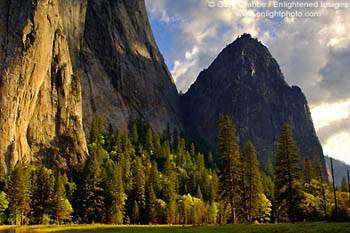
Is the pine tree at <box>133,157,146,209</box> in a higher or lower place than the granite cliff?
lower

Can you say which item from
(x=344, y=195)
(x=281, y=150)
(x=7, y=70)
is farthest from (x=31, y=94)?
(x=344, y=195)

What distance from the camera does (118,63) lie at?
515 feet

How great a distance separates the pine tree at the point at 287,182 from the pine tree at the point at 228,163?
207 inches

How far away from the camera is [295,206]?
1639 inches

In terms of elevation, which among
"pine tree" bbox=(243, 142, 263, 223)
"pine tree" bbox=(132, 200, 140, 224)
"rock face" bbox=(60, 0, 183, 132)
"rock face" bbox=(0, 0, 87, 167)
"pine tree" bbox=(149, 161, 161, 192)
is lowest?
"pine tree" bbox=(132, 200, 140, 224)

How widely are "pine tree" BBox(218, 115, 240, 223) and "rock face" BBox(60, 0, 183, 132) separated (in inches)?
3501

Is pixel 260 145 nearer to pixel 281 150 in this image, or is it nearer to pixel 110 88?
pixel 110 88

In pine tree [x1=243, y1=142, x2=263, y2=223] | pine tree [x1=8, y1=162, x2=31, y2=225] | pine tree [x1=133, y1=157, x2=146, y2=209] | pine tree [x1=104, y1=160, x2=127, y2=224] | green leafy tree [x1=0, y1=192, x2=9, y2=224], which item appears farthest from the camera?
pine tree [x1=133, y1=157, x2=146, y2=209]

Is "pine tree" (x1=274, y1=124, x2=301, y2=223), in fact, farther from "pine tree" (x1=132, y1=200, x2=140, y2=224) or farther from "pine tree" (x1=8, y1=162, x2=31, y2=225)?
"pine tree" (x1=8, y1=162, x2=31, y2=225)

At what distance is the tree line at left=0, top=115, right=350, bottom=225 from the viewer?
4497 cm

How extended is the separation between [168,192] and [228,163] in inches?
1480

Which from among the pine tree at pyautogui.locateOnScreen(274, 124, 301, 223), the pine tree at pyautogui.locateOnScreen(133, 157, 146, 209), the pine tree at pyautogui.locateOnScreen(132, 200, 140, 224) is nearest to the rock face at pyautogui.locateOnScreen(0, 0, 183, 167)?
the pine tree at pyautogui.locateOnScreen(133, 157, 146, 209)

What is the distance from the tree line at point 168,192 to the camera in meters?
45.0

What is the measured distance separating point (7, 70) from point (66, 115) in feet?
73.7
